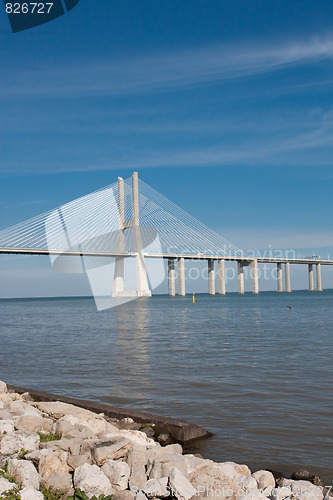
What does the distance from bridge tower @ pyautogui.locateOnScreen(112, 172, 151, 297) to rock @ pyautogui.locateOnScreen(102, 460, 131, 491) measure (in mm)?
50796

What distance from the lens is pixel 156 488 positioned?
3.77m

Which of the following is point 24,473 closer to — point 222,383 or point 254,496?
point 254,496

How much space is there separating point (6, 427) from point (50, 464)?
1101mm

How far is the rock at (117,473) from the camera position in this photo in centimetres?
391

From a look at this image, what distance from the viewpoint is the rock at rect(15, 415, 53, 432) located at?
5070 millimetres

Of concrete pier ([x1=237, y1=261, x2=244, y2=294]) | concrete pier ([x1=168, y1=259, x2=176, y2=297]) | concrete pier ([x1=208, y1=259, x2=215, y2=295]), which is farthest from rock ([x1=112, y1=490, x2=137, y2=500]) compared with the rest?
concrete pier ([x1=237, y1=261, x2=244, y2=294])

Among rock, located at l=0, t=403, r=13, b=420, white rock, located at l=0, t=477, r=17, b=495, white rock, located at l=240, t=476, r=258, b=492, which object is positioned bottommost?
white rock, located at l=240, t=476, r=258, b=492

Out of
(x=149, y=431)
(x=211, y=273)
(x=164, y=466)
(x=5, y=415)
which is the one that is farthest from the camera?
(x=211, y=273)

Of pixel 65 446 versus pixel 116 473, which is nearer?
pixel 116 473

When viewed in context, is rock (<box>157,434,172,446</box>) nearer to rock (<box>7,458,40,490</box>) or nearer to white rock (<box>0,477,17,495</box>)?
rock (<box>7,458,40,490</box>)

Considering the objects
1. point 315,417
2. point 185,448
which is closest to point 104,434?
point 185,448

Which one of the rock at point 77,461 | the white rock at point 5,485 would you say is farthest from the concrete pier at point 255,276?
the white rock at point 5,485

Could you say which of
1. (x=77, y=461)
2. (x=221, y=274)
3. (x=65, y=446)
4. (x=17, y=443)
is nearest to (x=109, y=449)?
(x=77, y=461)

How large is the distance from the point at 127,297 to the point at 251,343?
160ft
